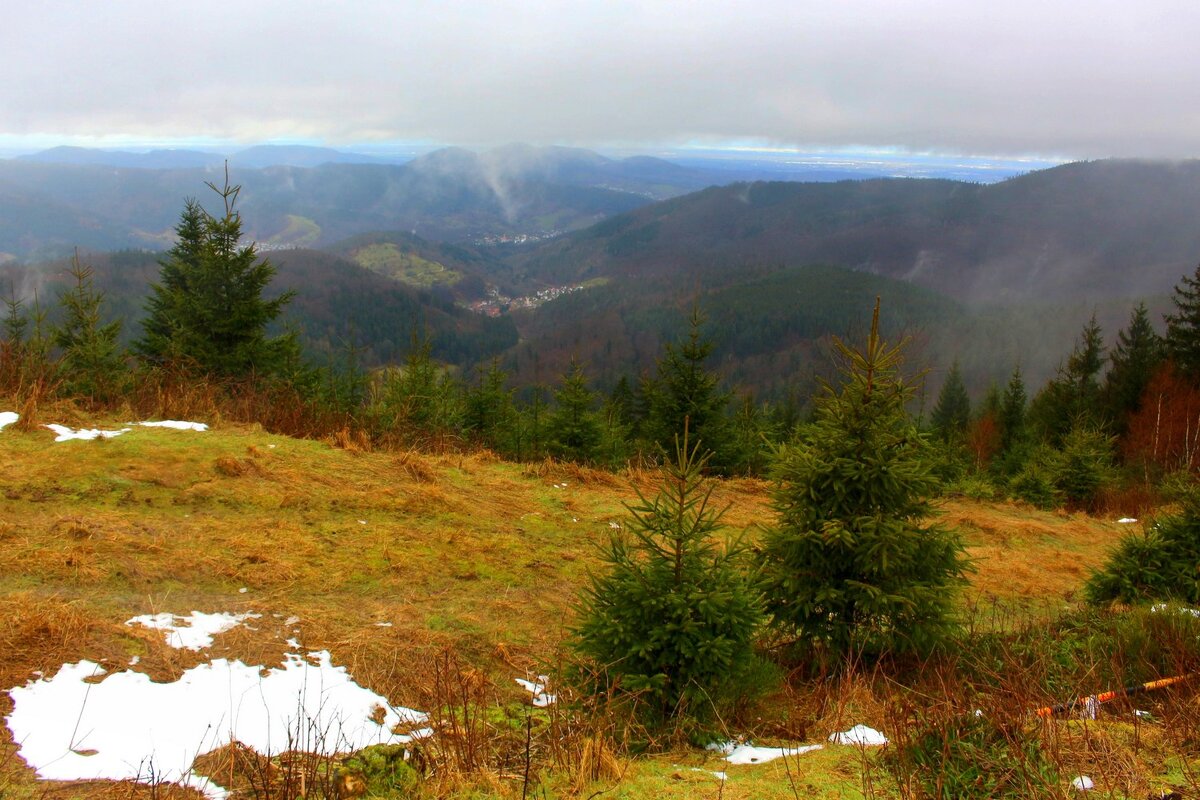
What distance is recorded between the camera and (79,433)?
23.9 feet

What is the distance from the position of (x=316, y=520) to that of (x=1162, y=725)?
21.6 ft

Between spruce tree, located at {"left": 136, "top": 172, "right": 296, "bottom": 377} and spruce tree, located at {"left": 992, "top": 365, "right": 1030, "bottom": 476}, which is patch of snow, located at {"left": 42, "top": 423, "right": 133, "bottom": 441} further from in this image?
spruce tree, located at {"left": 992, "top": 365, "right": 1030, "bottom": 476}

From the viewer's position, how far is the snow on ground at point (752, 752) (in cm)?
335

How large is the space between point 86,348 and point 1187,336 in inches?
1759

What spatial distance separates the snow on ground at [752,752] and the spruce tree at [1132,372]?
3839 cm

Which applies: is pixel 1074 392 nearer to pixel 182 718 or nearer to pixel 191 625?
pixel 191 625

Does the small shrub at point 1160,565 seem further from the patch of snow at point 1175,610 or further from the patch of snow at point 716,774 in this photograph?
the patch of snow at point 716,774

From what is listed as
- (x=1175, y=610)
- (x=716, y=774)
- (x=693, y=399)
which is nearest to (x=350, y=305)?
(x=693, y=399)

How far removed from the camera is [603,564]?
698cm

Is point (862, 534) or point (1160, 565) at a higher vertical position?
point (862, 534)

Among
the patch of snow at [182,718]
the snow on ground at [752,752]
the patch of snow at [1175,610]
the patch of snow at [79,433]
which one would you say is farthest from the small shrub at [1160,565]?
the patch of snow at [79,433]

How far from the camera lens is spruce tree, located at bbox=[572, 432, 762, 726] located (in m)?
3.69

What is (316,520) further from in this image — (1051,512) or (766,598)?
(1051,512)

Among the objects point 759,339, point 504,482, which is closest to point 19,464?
point 504,482
